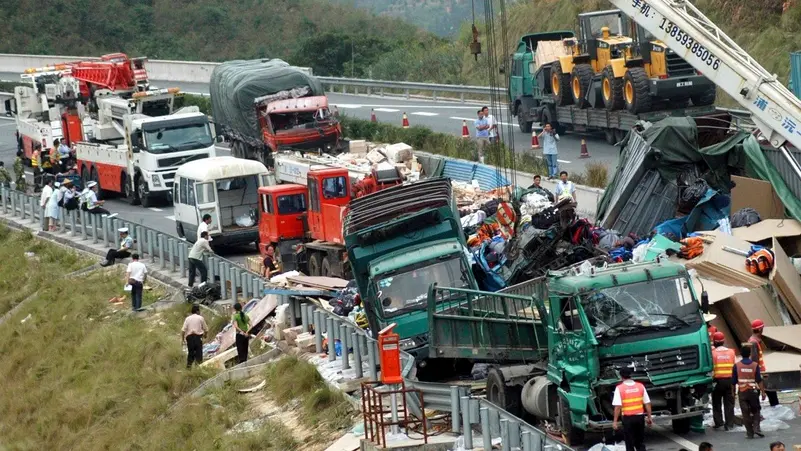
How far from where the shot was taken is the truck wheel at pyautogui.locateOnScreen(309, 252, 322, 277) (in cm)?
2759

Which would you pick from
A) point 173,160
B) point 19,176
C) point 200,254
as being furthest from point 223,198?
point 19,176

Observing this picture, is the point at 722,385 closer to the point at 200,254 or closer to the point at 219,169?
the point at 200,254

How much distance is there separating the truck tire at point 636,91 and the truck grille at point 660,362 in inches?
801

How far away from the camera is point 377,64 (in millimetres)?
64562

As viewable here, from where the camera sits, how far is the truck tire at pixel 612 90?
36.5 metres

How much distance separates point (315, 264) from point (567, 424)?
12.3m

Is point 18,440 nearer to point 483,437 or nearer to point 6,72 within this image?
point 483,437

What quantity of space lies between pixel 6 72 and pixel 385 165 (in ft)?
162

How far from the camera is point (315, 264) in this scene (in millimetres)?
27734

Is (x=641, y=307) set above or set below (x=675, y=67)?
above

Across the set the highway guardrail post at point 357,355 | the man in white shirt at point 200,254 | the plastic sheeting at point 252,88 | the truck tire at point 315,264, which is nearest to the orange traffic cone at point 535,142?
the plastic sheeting at point 252,88

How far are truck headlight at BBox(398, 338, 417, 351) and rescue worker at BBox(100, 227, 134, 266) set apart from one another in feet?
44.5

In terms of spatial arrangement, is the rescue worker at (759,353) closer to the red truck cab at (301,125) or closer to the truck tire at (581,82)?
the truck tire at (581,82)

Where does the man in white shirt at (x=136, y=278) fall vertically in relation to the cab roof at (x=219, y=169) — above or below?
below
